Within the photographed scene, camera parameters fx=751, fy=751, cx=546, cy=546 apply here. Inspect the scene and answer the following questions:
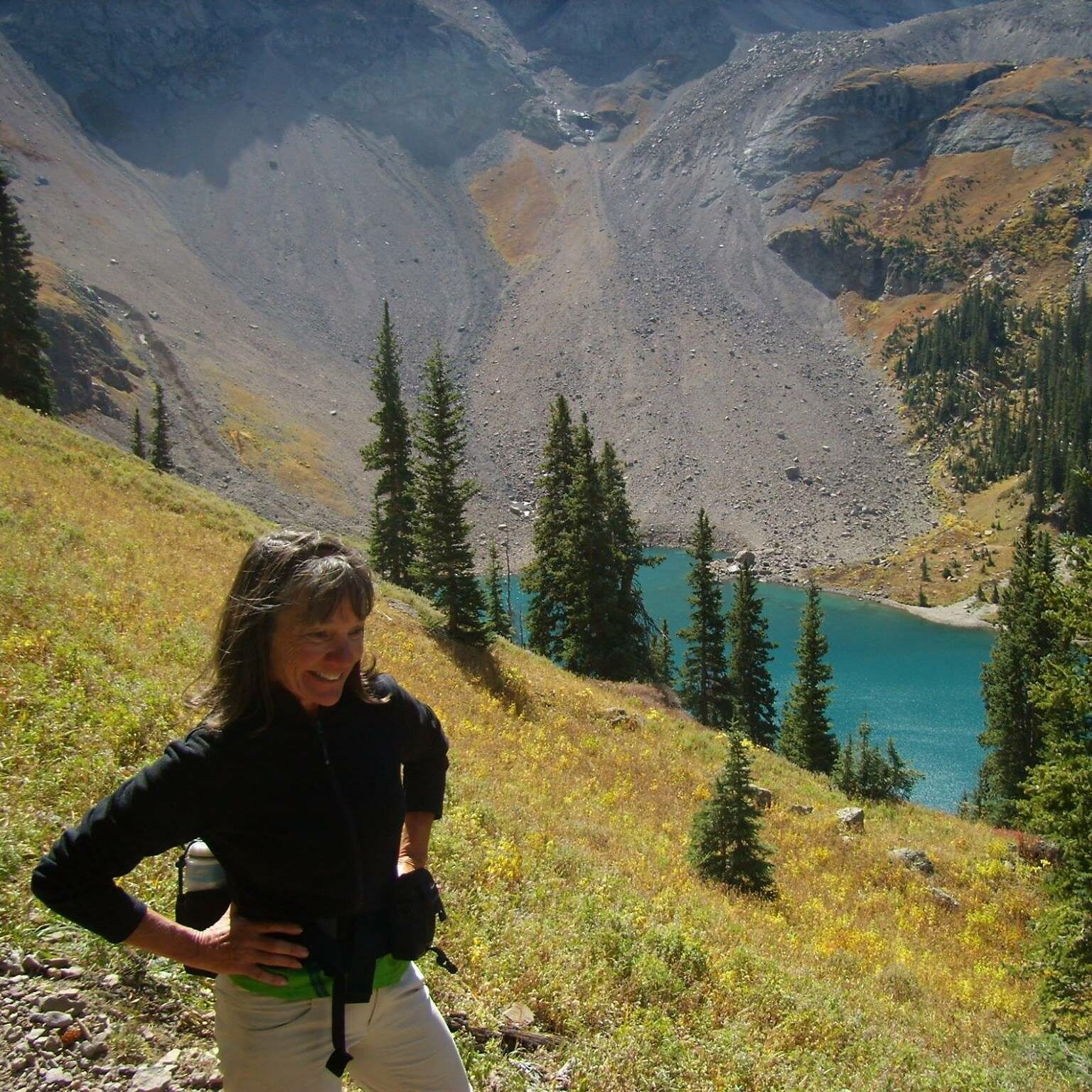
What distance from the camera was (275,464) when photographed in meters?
82.8

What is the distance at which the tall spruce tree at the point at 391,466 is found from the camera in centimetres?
3731

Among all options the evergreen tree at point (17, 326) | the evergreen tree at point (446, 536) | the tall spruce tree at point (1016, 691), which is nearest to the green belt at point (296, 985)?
the evergreen tree at point (446, 536)

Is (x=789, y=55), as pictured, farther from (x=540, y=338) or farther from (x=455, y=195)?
(x=540, y=338)

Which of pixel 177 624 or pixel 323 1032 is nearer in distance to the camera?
pixel 323 1032

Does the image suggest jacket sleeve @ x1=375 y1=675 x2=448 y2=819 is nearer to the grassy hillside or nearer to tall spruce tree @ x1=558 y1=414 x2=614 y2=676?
the grassy hillside

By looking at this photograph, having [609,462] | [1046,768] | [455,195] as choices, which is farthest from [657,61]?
[1046,768]

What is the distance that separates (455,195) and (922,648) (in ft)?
417

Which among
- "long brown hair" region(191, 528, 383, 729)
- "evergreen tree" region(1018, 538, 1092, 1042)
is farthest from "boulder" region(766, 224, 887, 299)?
"long brown hair" region(191, 528, 383, 729)

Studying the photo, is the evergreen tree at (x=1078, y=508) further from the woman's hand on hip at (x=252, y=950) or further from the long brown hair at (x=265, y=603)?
the woman's hand on hip at (x=252, y=950)

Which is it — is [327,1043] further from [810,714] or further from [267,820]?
[810,714]

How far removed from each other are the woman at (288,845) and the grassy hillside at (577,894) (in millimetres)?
1935

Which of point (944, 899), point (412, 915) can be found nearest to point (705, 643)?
point (944, 899)

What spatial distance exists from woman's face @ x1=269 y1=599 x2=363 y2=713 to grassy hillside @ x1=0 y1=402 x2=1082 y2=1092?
2.74 m

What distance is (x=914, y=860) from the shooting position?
54.4 ft
